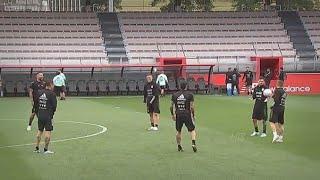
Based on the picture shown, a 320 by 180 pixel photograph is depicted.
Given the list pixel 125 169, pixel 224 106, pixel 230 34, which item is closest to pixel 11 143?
pixel 125 169

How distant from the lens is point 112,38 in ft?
164

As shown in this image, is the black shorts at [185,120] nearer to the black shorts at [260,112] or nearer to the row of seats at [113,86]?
the black shorts at [260,112]

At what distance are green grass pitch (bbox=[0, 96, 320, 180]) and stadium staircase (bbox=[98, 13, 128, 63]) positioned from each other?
816 inches

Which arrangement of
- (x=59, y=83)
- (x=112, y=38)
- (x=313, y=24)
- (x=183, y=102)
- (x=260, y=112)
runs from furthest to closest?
(x=313, y=24)
(x=112, y=38)
(x=59, y=83)
(x=260, y=112)
(x=183, y=102)

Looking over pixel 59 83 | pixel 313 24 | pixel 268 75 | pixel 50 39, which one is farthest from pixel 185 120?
pixel 313 24

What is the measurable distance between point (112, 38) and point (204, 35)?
26.2ft

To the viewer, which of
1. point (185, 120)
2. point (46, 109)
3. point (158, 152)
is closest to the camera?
point (46, 109)

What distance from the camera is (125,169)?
1326cm

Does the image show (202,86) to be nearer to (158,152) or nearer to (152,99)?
(152,99)

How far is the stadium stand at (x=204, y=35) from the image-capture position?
48.6 metres

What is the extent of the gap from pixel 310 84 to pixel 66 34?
796 inches

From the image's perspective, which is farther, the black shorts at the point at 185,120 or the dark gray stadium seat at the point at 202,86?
the dark gray stadium seat at the point at 202,86

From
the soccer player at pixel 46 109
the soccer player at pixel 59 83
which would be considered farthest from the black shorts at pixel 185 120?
the soccer player at pixel 59 83

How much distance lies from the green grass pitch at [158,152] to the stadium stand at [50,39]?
19870 mm
